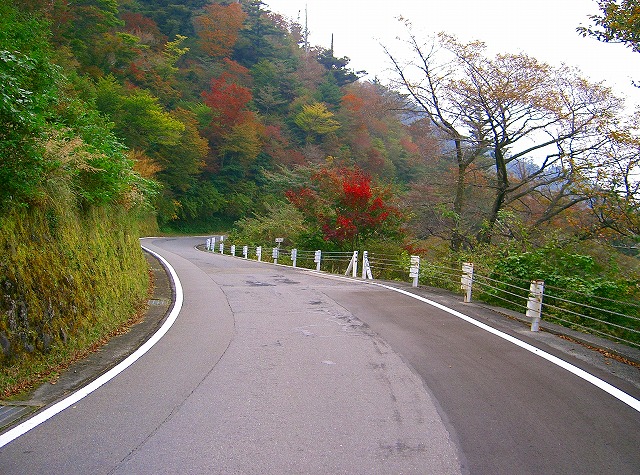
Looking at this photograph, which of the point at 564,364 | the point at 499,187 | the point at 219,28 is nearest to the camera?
the point at 564,364

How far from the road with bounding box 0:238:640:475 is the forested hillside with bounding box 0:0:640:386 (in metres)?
1.86

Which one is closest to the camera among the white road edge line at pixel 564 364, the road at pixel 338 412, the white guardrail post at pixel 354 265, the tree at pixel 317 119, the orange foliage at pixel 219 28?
the road at pixel 338 412

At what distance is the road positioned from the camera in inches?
167

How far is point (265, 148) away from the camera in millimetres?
64625

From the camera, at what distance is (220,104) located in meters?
59.2

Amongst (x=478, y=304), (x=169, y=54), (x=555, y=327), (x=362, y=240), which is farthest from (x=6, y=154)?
(x=169, y=54)

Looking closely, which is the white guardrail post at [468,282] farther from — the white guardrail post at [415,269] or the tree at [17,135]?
the tree at [17,135]

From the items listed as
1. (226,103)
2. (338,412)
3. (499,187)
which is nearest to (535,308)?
(338,412)

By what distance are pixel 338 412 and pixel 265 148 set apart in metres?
60.9

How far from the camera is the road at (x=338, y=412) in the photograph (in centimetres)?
424

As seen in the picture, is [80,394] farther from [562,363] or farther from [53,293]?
[562,363]

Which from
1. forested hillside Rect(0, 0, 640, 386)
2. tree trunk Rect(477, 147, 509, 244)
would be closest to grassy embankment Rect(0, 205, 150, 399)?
forested hillside Rect(0, 0, 640, 386)

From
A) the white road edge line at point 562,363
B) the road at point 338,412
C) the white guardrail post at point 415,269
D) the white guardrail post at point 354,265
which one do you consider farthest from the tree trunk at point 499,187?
the road at point 338,412

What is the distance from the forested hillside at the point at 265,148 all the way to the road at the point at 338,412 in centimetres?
186
